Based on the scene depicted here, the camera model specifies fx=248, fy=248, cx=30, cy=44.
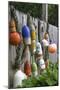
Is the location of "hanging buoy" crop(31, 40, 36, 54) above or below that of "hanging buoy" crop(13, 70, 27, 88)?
above

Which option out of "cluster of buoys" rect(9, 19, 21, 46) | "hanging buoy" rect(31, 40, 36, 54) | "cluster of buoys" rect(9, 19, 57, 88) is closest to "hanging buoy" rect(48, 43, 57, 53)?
"cluster of buoys" rect(9, 19, 57, 88)

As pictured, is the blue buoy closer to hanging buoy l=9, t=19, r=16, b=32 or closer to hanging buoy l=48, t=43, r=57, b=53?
hanging buoy l=9, t=19, r=16, b=32

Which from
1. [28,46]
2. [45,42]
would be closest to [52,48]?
[45,42]

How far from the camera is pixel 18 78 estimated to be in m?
1.58

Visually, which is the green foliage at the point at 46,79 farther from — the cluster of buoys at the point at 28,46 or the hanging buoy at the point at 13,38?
the hanging buoy at the point at 13,38

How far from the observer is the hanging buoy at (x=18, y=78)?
158cm

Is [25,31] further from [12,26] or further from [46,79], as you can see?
[46,79]

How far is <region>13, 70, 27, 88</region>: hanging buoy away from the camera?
158cm

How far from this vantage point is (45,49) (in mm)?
1642

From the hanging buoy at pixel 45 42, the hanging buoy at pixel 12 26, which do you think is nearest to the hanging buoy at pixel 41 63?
the hanging buoy at pixel 45 42

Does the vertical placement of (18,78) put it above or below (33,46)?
below

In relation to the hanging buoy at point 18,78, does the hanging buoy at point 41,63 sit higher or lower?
→ higher

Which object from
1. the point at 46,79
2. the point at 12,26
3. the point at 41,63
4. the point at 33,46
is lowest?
the point at 46,79

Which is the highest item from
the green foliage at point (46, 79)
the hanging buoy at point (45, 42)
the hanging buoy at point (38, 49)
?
the hanging buoy at point (45, 42)
